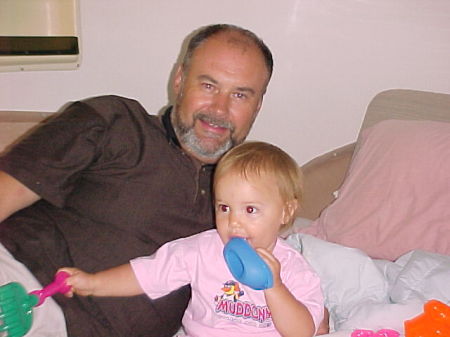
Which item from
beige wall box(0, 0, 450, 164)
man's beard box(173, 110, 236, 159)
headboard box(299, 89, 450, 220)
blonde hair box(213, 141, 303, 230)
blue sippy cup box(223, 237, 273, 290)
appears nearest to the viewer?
blue sippy cup box(223, 237, 273, 290)

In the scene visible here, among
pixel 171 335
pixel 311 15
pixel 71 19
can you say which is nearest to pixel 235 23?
pixel 311 15

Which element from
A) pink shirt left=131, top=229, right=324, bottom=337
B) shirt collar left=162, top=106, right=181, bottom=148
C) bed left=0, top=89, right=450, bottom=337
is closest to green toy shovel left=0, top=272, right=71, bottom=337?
pink shirt left=131, top=229, right=324, bottom=337

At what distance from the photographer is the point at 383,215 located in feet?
4.52

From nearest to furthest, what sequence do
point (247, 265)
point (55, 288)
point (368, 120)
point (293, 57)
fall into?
1. point (247, 265)
2. point (55, 288)
3. point (368, 120)
4. point (293, 57)

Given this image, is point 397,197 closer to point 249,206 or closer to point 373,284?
point 373,284

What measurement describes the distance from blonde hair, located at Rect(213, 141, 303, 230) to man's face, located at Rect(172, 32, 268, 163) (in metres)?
0.23

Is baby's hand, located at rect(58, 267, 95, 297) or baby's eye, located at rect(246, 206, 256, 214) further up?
baby's eye, located at rect(246, 206, 256, 214)

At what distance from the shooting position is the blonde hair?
1.03 meters

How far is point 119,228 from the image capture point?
120 centimetres

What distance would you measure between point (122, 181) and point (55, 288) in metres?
0.28

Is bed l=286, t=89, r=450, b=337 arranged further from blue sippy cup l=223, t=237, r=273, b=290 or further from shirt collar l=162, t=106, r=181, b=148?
shirt collar l=162, t=106, r=181, b=148

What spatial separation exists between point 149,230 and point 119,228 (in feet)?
0.21

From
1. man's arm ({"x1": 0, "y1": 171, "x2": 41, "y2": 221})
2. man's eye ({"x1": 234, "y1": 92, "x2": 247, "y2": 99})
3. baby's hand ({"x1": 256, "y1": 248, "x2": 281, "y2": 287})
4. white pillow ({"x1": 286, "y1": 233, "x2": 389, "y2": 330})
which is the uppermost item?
Answer: man's eye ({"x1": 234, "y1": 92, "x2": 247, "y2": 99})

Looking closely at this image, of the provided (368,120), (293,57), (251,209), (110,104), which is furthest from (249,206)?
(293,57)
